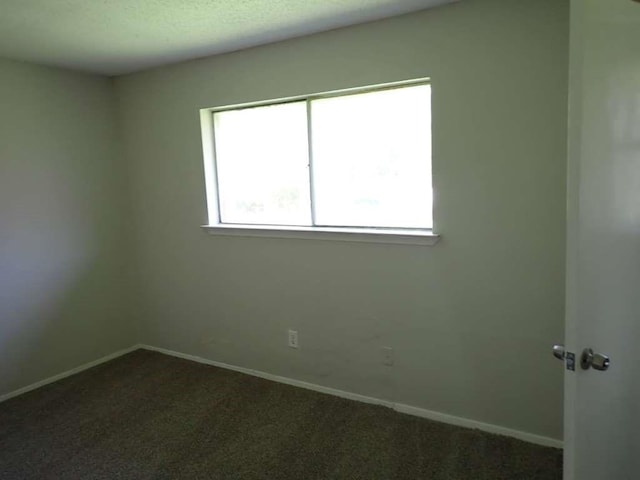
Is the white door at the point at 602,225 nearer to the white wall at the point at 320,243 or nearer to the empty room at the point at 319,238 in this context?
the empty room at the point at 319,238

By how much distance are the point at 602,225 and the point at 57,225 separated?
3319 mm

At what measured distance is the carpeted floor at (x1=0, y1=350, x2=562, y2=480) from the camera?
209cm

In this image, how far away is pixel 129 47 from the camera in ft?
8.75

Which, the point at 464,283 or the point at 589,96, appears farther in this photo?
the point at 464,283

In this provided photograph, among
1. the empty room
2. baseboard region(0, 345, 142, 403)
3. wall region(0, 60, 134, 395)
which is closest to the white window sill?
the empty room

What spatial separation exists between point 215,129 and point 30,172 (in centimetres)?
128

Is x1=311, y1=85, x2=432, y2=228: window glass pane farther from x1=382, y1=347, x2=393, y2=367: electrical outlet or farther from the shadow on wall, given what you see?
the shadow on wall

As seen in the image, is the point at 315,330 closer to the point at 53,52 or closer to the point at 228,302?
the point at 228,302

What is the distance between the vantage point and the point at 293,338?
291 cm

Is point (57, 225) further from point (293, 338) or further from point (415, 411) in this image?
point (415, 411)

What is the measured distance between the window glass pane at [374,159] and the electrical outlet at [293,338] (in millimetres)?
765

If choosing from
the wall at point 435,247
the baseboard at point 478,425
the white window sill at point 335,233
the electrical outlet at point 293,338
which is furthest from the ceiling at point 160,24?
the baseboard at point 478,425

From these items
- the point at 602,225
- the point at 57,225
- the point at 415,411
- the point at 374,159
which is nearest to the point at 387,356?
the point at 415,411

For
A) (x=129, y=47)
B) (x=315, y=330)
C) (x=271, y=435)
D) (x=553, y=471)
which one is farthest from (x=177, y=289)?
(x=553, y=471)
